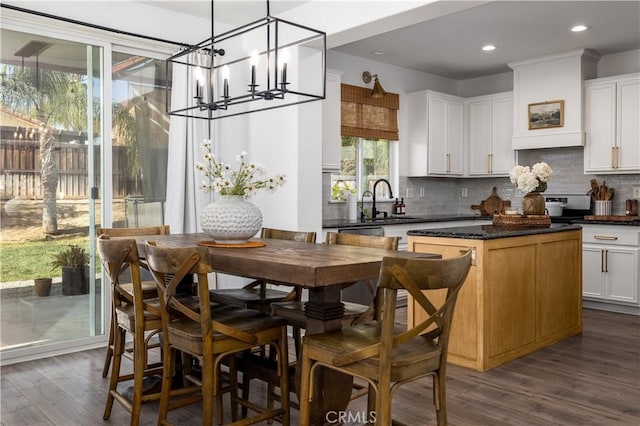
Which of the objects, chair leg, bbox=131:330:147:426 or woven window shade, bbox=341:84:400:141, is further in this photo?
woven window shade, bbox=341:84:400:141

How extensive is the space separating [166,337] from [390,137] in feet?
14.5

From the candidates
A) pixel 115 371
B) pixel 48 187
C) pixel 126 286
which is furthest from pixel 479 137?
pixel 115 371

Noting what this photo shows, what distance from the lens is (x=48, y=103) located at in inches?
152

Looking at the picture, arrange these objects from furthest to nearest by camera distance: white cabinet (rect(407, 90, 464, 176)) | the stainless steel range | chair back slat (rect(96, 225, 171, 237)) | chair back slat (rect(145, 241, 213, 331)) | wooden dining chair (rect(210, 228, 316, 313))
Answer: white cabinet (rect(407, 90, 464, 176)) < the stainless steel range < chair back slat (rect(96, 225, 171, 237)) < wooden dining chair (rect(210, 228, 316, 313)) < chair back slat (rect(145, 241, 213, 331))

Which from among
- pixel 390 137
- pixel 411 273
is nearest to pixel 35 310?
pixel 411 273

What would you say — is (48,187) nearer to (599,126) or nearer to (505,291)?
(505,291)

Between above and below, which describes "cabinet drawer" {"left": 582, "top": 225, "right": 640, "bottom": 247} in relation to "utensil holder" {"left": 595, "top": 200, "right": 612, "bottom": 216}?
below

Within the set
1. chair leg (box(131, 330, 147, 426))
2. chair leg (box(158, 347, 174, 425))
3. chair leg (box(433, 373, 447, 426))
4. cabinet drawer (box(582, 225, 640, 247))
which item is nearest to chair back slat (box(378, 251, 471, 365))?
chair leg (box(433, 373, 447, 426))

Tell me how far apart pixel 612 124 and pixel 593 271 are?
1517 millimetres

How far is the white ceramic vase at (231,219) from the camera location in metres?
2.89

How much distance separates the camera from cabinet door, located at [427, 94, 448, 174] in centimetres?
632

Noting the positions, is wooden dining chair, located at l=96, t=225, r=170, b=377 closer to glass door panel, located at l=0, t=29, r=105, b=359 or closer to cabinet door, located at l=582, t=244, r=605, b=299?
glass door panel, located at l=0, t=29, r=105, b=359

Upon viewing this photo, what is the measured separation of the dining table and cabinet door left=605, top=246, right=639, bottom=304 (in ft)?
11.9

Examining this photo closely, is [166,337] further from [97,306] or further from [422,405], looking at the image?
[97,306]
